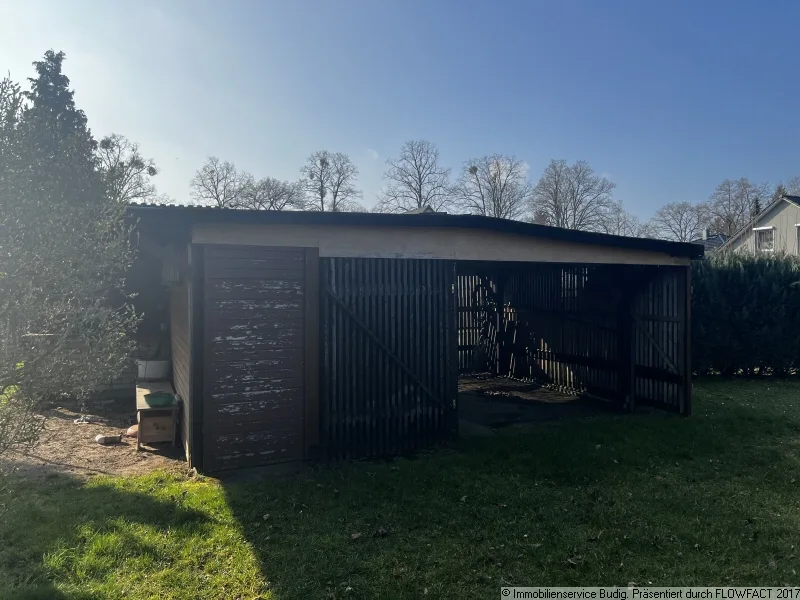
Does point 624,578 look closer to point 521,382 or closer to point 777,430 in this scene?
point 777,430

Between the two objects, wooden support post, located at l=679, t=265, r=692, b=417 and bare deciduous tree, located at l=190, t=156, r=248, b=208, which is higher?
bare deciduous tree, located at l=190, t=156, r=248, b=208

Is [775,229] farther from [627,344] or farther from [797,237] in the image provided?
[627,344]

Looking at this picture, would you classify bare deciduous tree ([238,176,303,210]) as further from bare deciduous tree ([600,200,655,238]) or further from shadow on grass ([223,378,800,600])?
shadow on grass ([223,378,800,600])

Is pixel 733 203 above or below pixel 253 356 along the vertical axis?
above

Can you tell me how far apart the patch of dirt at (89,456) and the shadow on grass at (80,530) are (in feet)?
1.38

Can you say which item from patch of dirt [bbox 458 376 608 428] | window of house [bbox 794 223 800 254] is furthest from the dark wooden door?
window of house [bbox 794 223 800 254]

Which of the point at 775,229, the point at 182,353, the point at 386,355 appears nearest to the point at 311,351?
the point at 386,355

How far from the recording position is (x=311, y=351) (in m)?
6.02

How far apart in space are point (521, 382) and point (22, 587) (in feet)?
31.0

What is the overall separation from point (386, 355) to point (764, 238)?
2937 centimetres

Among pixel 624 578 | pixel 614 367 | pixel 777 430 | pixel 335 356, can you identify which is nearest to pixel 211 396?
pixel 335 356

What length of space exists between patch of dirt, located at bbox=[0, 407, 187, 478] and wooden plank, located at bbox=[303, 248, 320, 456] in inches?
51.5

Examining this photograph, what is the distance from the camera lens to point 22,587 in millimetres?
3373

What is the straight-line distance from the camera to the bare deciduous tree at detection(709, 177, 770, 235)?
4212 centimetres
